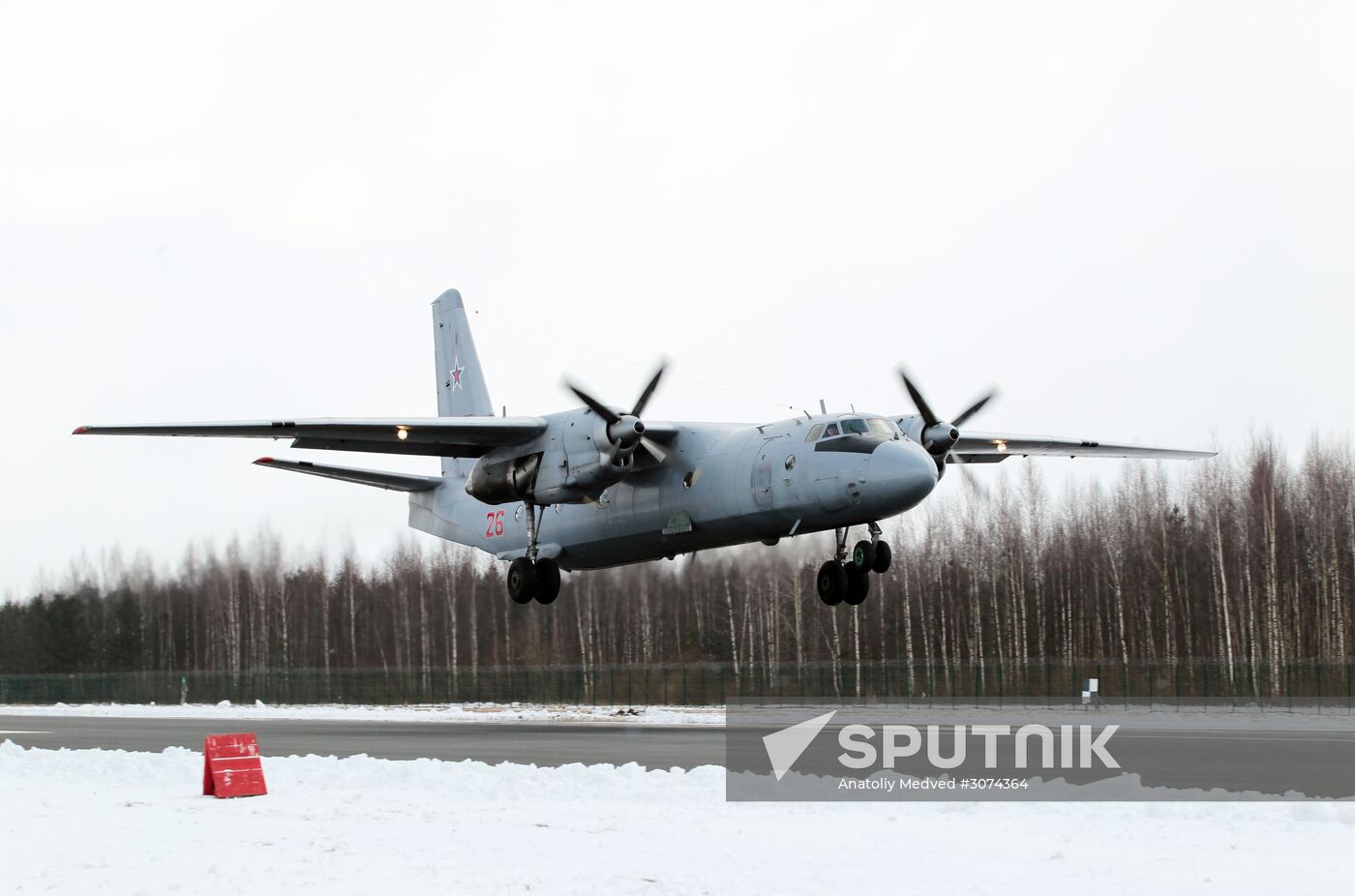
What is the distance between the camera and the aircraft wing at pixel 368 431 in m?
27.3

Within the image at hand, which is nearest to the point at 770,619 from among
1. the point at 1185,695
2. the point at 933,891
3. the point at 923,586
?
the point at 923,586

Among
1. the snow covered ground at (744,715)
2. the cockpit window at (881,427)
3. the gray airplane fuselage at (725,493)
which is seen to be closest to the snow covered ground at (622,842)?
the gray airplane fuselage at (725,493)

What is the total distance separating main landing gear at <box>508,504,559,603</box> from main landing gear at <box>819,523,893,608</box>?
246 inches

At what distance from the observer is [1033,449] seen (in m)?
32.7

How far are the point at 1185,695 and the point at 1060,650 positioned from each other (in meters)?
16.1

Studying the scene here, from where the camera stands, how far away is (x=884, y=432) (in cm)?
2534

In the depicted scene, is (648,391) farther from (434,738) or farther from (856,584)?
(434,738)

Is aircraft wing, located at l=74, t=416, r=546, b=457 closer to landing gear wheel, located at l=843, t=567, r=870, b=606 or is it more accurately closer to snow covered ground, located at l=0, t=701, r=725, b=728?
landing gear wheel, located at l=843, t=567, r=870, b=606

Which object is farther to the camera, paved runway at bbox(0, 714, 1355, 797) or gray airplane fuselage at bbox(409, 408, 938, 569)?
gray airplane fuselage at bbox(409, 408, 938, 569)

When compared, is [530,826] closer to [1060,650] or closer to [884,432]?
[884,432]

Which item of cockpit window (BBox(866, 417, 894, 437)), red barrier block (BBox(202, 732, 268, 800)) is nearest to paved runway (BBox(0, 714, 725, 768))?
red barrier block (BBox(202, 732, 268, 800))

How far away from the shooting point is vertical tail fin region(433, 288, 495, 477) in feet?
118

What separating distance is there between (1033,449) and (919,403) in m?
6.79

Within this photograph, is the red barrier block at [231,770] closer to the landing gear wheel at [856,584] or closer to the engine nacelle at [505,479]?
the engine nacelle at [505,479]
